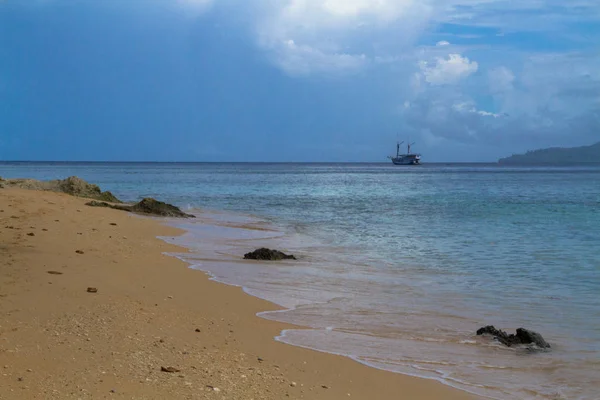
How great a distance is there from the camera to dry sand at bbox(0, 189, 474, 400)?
201 inches

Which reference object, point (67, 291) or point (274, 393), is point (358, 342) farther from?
point (67, 291)

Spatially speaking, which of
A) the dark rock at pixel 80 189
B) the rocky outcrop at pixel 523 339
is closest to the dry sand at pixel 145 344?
the rocky outcrop at pixel 523 339

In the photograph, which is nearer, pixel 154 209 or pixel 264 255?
pixel 264 255

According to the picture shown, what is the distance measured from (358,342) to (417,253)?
9380mm

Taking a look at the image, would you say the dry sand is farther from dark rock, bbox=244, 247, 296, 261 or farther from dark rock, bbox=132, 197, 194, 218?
dark rock, bbox=132, 197, 194, 218

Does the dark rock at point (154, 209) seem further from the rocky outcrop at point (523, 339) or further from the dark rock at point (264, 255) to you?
the rocky outcrop at point (523, 339)

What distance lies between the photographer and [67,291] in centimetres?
819

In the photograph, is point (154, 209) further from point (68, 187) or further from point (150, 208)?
point (68, 187)

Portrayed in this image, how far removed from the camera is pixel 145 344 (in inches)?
246

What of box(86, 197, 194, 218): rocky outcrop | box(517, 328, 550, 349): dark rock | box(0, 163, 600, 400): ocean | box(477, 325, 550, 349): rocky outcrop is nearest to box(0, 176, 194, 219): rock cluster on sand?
box(86, 197, 194, 218): rocky outcrop

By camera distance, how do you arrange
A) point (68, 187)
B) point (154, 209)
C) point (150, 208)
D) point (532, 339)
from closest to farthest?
1. point (532, 339)
2. point (150, 208)
3. point (154, 209)
4. point (68, 187)

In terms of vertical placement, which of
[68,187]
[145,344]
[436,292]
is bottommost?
[436,292]

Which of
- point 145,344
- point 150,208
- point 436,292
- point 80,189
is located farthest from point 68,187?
point 145,344

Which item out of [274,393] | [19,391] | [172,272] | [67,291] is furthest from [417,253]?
[19,391]
